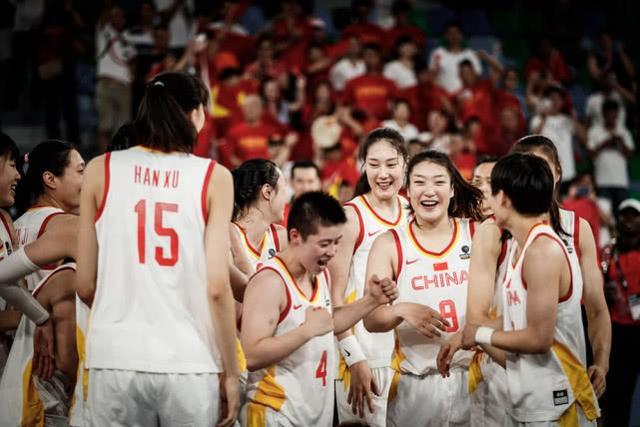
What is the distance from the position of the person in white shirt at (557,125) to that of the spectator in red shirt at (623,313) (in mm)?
5595

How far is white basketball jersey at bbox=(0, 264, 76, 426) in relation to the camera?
4988 millimetres

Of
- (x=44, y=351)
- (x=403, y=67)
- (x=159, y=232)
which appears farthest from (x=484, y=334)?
(x=403, y=67)

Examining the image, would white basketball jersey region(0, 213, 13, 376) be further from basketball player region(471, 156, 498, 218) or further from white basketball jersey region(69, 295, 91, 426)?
basketball player region(471, 156, 498, 218)

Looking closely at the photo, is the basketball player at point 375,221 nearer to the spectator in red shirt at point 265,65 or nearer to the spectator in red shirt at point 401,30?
the spectator in red shirt at point 265,65

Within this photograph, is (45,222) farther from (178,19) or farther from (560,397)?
(178,19)

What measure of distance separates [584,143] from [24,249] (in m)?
11.0

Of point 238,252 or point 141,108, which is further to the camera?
point 238,252

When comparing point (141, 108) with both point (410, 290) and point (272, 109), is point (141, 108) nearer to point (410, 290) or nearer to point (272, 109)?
point (410, 290)


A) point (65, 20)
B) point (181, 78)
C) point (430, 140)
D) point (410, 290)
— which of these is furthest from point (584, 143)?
point (181, 78)

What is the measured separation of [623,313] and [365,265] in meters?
2.81

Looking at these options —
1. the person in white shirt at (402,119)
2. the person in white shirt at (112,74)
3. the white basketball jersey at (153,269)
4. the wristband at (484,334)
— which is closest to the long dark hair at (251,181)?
the white basketball jersey at (153,269)

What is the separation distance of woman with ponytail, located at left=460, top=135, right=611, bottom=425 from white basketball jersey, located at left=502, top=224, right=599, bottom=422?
20 centimetres

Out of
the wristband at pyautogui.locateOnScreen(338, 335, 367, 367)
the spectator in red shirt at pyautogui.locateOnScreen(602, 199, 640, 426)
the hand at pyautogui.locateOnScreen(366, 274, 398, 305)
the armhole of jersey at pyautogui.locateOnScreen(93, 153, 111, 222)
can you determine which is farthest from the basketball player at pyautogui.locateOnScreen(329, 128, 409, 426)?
the spectator in red shirt at pyautogui.locateOnScreen(602, 199, 640, 426)

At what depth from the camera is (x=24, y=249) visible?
4695 mm
